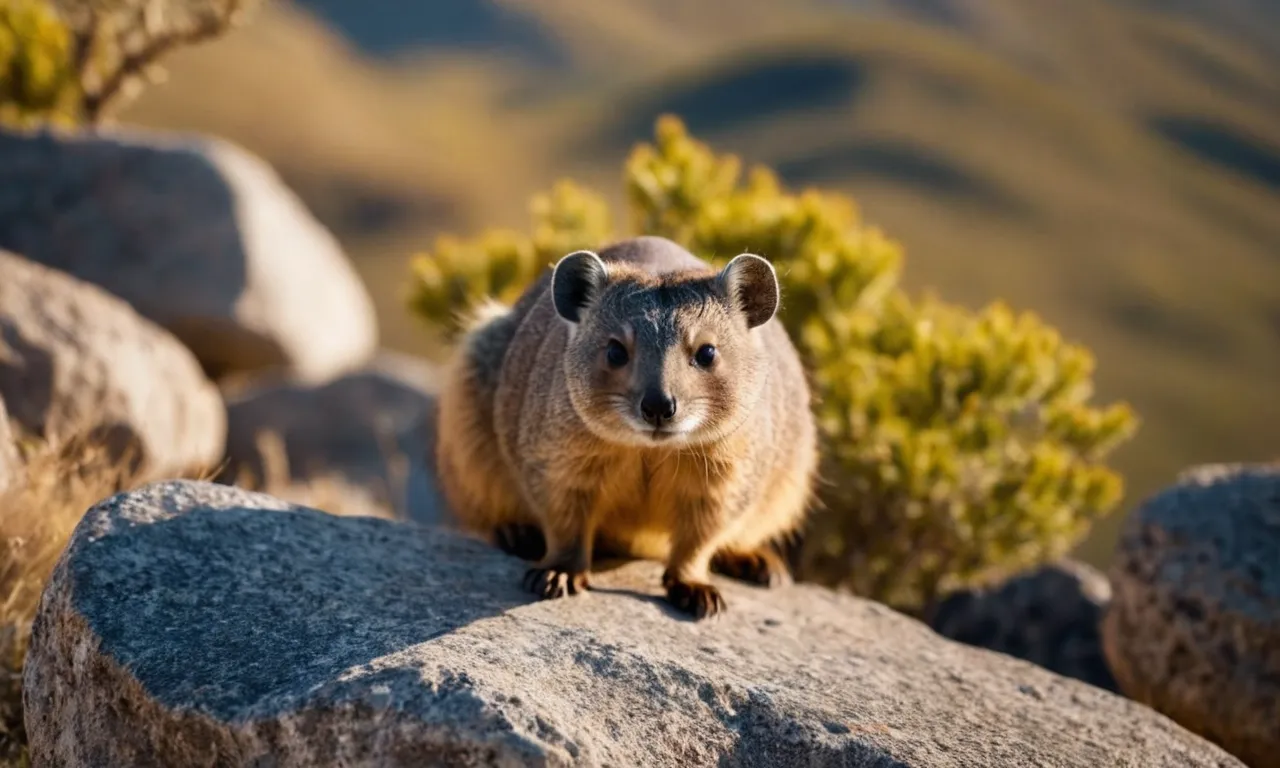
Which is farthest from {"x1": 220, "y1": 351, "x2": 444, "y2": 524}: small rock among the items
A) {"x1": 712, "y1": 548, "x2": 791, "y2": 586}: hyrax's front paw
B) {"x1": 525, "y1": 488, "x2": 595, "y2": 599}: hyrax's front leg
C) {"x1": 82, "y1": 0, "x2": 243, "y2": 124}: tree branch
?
{"x1": 525, "y1": 488, "x2": 595, "y2": 599}: hyrax's front leg

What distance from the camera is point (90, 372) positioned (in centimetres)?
870

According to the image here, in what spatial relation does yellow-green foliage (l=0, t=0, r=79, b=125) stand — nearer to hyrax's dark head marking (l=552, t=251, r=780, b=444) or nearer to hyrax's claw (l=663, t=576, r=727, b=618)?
hyrax's dark head marking (l=552, t=251, r=780, b=444)

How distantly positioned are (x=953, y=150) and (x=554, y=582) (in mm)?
116970

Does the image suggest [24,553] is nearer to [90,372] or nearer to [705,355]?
[90,372]

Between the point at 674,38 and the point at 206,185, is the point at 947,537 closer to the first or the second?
the point at 206,185

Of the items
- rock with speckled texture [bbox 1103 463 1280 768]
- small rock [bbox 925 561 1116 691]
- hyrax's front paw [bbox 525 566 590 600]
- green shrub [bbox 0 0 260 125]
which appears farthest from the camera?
green shrub [bbox 0 0 260 125]

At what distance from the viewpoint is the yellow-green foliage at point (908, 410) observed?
882 centimetres

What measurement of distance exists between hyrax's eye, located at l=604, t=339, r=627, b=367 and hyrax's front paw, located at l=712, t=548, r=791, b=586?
2067 millimetres

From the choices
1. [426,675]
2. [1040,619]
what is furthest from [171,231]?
[426,675]

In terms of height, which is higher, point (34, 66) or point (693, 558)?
point (693, 558)

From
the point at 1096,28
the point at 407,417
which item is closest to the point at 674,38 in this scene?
the point at 1096,28

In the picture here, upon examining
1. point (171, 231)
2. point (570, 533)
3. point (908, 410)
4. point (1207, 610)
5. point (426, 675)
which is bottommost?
point (171, 231)

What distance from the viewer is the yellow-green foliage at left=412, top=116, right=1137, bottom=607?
8820 mm

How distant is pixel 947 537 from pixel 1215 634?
82.0 inches
